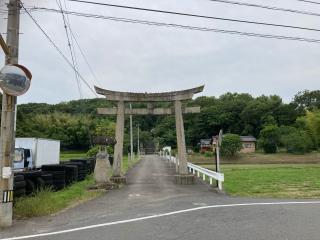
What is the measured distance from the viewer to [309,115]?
9500 centimetres

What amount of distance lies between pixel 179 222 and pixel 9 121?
5108 mm

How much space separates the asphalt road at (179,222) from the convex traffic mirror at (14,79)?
336 centimetres

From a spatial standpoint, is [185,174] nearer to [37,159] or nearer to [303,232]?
[37,159]

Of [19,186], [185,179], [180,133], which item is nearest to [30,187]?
[19,186]

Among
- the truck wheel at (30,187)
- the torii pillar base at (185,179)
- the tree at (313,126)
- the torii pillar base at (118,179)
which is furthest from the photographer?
the tree at (313,126)

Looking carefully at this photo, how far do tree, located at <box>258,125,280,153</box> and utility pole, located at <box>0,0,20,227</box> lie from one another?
274 feet

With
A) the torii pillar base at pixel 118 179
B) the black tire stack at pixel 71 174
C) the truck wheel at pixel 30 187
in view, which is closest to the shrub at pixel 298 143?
the torii pillar base at pixel 118 179

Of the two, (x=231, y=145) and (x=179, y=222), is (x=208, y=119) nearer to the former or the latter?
(x=231, y=145)

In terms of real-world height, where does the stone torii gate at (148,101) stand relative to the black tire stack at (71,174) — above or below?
above

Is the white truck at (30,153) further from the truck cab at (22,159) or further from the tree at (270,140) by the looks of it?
the tree at (270,140)

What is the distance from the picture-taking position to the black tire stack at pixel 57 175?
751 inches

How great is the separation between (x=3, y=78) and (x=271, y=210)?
7.92 meters

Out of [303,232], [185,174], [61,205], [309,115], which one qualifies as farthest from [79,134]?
[303,232]

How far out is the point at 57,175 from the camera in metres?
19.6
